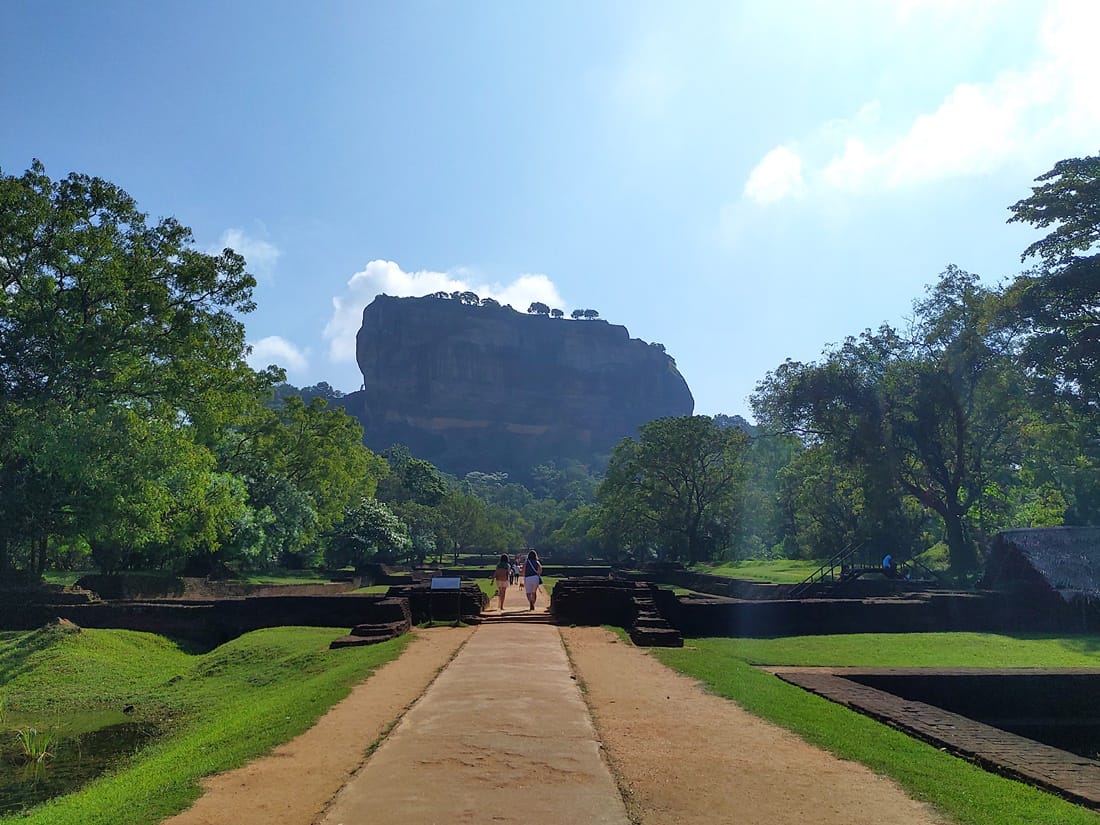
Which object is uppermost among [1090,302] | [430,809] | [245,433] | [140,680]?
[1090,302]

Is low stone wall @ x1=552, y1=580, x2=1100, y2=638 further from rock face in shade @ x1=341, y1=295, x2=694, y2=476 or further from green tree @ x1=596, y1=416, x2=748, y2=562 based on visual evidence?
rock face in shade @ x1=341, y1=295, x2=694, y2=476

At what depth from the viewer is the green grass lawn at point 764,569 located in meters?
31.6

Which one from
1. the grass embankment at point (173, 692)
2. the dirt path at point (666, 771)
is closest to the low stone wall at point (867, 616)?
the grass embankment at point (173, 692)

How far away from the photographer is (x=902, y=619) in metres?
16.3

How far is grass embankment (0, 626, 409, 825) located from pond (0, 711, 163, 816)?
1.00ft

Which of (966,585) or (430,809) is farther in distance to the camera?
(966,585)

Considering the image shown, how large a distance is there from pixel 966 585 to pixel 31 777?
24.4 meters

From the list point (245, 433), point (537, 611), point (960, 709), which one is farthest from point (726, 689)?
point (245, 433)

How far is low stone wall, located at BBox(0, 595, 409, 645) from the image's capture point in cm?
1673

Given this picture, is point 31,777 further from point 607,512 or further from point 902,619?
point 607,512

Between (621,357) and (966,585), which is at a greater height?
(621,357)

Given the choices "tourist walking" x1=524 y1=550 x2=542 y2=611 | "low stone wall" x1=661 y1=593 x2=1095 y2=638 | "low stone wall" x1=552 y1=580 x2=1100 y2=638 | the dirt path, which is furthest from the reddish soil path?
"tourist walking" x1=524 y1=550 x2=542 y2=611

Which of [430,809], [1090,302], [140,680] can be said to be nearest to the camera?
[430,809]

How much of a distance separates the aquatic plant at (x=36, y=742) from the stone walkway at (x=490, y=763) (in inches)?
169
